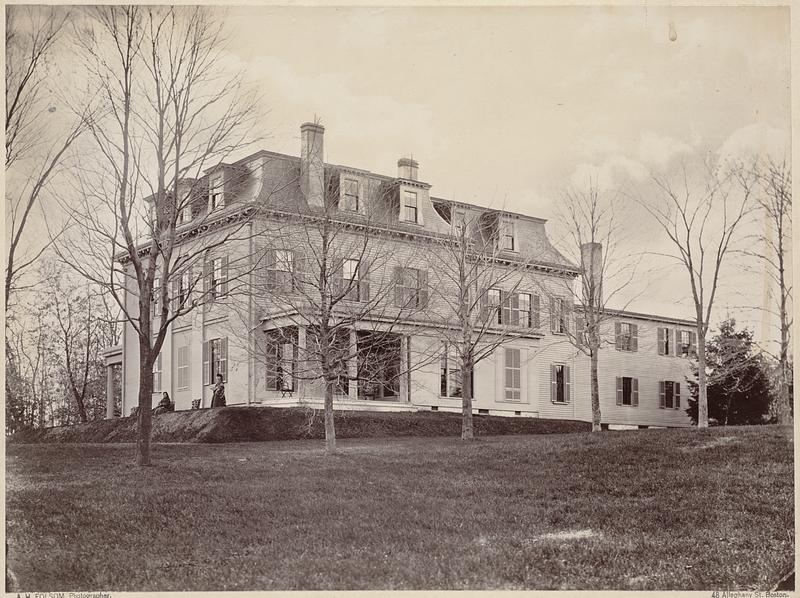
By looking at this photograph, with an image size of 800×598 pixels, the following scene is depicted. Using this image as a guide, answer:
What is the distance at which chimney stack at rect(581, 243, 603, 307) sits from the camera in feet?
64.8

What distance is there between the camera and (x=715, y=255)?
1532 centimetres

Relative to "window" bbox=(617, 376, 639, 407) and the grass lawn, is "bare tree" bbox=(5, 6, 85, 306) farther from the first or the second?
"window" bbox=(617, 376, 639, 407)

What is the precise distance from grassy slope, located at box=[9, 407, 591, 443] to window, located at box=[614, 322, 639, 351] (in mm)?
8960

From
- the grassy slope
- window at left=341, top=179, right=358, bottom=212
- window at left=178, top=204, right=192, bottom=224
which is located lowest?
the grassy slope

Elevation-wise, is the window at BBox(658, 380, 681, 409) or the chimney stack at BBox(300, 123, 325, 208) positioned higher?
Answer: the chimney stack at BBox(300, 123, 325, 208)

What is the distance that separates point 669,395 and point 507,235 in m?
11.5

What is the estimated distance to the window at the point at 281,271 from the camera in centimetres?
1558

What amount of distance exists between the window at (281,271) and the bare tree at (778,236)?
719cm

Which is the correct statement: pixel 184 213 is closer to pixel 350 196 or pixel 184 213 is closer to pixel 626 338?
pixel 350 196

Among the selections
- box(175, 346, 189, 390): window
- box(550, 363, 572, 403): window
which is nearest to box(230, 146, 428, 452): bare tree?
box(175, 346, 189, 390): window

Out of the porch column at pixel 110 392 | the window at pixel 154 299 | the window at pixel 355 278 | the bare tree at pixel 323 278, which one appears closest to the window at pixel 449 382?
the bare tree at pixel 323 278

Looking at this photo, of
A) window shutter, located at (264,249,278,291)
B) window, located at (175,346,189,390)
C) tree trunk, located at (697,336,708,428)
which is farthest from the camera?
window, located at (175,346,189,390)

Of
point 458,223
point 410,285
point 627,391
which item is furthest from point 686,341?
point 410,285

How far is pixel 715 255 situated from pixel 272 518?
8414mm
